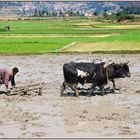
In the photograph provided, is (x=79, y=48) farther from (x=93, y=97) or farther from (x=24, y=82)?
(x=93, y=97)

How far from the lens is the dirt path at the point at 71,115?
8.01 meters

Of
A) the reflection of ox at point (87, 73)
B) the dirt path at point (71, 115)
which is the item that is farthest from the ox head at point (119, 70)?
the dirt path at point (71, 115)

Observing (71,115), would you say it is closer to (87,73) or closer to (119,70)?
(87,73)

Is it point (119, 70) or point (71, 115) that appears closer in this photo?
point (71, 115)

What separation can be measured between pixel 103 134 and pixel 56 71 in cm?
1029

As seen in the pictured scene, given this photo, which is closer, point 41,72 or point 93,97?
point 93,97

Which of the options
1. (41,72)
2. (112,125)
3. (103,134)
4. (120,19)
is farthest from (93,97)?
(120,19)

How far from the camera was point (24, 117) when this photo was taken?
940cm

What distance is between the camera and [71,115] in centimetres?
962

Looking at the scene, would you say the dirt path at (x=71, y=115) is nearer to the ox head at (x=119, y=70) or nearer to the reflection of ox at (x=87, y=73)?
the reflection of ox at (x=87, y=73)

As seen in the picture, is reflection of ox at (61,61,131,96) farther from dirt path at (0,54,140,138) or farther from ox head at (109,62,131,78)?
dirt path at (0,54,140,138)

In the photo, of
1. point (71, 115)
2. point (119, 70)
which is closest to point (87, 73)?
point (119, 70)

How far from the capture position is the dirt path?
8.01 metres

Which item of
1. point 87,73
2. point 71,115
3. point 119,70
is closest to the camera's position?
point 71,115
